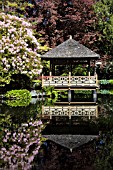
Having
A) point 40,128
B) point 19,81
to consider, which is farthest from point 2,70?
point 40,128

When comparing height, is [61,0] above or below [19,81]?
above

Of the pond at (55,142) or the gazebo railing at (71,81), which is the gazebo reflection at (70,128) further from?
the gazebo railing at (71,81)

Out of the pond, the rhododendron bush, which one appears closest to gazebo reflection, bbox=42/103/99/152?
the pond

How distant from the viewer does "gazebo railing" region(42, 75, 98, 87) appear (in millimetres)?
22406

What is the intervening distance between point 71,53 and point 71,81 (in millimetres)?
1855

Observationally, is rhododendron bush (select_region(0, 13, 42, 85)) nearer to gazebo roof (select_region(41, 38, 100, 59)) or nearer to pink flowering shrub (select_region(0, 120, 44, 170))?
gazebo roof (select_region(41, 38, 100, 59))

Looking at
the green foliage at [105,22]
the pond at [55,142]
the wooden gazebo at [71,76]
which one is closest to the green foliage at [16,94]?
the wooden gazebo at [71,76]

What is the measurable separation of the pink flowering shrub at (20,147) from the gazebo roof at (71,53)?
11.4 meters

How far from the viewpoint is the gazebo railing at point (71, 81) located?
22406 mm

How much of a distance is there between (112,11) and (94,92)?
1518 centimetres

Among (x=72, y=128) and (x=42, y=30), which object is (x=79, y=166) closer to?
(x=72, y=128)

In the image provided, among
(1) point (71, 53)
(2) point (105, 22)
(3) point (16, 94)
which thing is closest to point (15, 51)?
(3) point (16, 94)

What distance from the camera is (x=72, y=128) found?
11.8m

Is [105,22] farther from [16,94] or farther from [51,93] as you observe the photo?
Result: [16,94]
